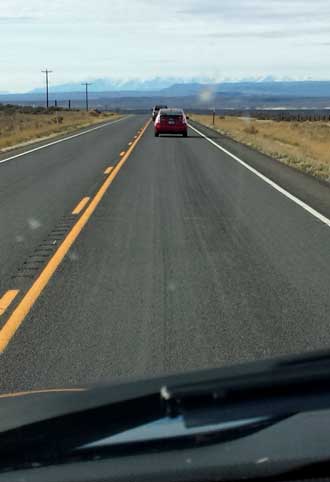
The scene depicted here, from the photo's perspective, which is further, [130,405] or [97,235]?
[97,235]

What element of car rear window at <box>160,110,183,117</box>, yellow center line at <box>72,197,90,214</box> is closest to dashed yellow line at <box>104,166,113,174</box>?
yellow center line at <box>72,197,90,214</box>

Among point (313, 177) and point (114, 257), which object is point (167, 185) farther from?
point (114, 257)

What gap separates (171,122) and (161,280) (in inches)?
1203

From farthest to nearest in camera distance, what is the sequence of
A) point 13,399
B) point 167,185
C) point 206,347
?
point 167,185
point 206,347
point 13,399

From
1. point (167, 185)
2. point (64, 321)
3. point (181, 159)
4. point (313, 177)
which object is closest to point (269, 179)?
point (313, 177)

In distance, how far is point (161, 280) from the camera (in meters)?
7.40

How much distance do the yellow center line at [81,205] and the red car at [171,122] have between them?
900 inches

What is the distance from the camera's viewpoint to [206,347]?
17.4 feet

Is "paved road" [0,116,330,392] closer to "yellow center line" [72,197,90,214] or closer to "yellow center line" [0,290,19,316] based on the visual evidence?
"yellow center line" [0,290,19,316]

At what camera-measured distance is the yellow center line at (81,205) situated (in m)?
12.3

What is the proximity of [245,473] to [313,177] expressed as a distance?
1686cm

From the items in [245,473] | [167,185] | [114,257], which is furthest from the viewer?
[167,185]

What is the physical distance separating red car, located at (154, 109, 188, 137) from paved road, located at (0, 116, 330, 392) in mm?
21123

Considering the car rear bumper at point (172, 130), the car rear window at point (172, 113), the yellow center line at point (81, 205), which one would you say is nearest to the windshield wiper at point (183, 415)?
the yellow center line at point (81, 205)
